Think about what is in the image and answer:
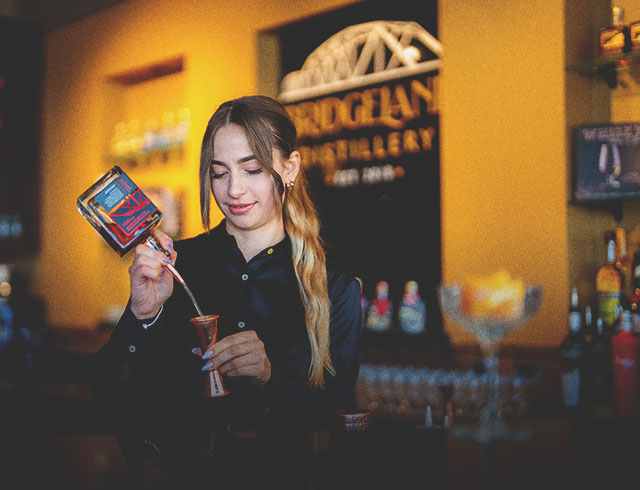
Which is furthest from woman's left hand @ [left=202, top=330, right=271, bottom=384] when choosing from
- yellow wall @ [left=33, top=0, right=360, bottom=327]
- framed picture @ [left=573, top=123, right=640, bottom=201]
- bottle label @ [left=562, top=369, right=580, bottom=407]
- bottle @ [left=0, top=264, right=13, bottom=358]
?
bottle @ [left=0, top=264, right=13, bottom=358]

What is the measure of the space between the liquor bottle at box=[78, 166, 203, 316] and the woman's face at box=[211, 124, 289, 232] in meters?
0.19

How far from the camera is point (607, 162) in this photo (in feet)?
7.65

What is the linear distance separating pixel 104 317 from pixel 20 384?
647mm

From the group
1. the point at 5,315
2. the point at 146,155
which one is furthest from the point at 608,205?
the point at 5,315

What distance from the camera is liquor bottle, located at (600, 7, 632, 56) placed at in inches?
90.8

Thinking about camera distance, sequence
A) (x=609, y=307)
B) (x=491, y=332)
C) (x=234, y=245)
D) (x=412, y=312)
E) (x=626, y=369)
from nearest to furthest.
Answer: (x=491, y=332), (x=234, y=245), (x=626, y=369), (x=609, y=307), (x=412, y=312)

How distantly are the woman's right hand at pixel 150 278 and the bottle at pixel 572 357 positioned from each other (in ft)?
4.61

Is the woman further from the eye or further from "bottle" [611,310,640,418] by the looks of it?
"bottle" [611,310,640,418]

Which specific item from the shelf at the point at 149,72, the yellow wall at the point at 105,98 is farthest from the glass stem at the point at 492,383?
the shelf at the point at 149,72

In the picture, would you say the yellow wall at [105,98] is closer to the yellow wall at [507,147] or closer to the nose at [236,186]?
the yellow wall at [507,147]

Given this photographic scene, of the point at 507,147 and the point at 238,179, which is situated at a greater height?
the point at 507,147

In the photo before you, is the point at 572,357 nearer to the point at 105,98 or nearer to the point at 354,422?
the point at 354,422

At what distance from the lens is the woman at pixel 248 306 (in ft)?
4.57

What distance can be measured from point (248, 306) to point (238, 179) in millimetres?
306
